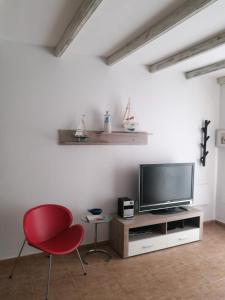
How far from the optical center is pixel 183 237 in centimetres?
330

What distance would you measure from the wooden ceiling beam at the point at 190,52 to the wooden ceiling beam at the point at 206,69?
638 mm

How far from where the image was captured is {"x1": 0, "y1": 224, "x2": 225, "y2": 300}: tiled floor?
2.29 m

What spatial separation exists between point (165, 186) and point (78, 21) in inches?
89.2

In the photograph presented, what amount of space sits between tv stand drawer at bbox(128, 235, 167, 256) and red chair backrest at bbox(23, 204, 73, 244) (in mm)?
850

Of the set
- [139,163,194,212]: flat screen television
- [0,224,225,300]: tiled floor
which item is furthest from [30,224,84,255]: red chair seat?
[139,163,194,212]: flat screen television

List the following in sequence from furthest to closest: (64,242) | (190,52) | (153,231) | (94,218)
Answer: (153,231) → (94,218) → (190,52) → (64,242)

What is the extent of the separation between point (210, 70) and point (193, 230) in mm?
2194

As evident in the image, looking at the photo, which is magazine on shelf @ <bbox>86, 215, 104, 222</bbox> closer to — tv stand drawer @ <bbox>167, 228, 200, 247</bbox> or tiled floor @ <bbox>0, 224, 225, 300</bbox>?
tiled floor @ <bbox>0, 224, 225, 300</bbox>

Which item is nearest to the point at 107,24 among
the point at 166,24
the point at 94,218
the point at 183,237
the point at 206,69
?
the point at 166,24

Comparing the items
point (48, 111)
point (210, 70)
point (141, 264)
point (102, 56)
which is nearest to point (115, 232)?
point (141, 264)

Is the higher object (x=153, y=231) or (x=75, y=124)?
(x=75, y=124)

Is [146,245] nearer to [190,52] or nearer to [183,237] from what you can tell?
[183,237]

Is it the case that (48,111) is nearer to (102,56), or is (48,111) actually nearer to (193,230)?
(102,56)

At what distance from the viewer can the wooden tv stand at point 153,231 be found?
9.65 feet
